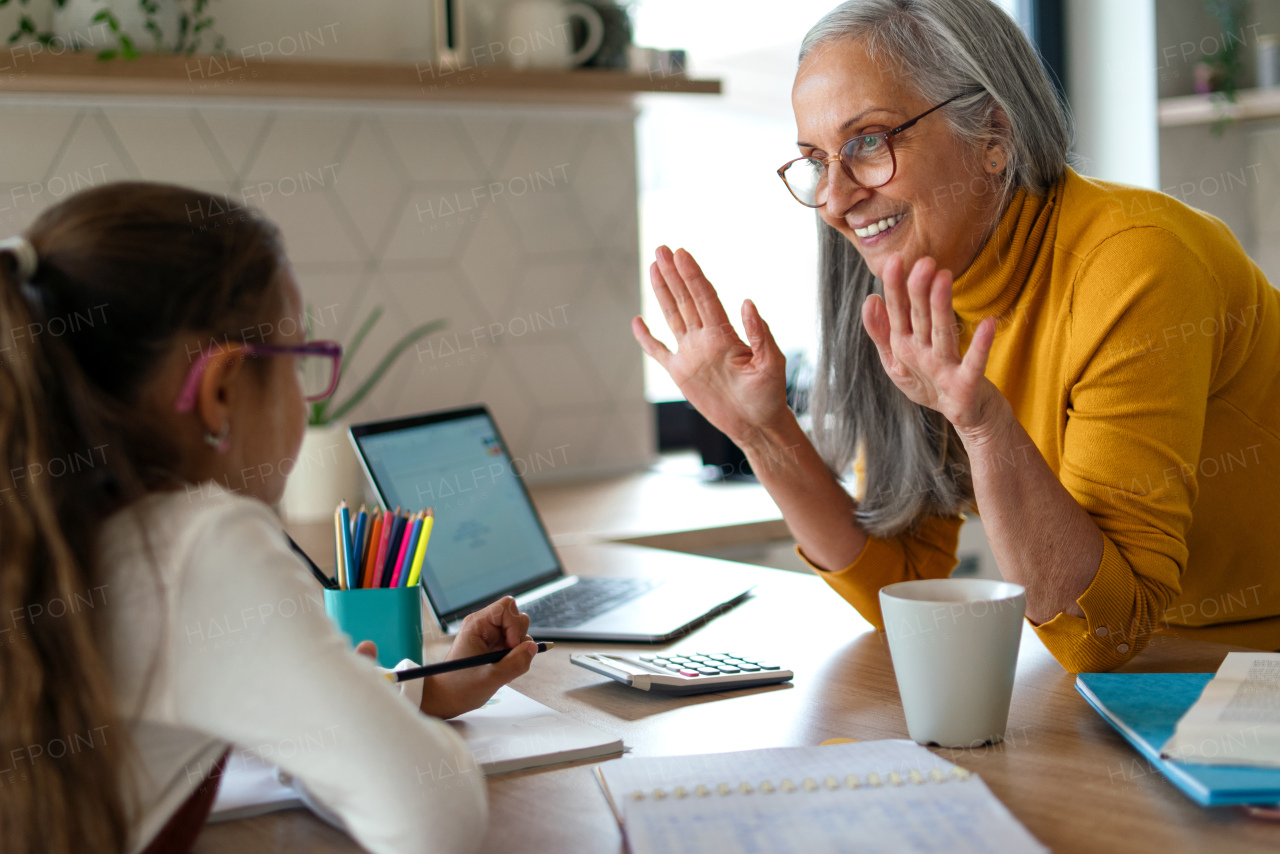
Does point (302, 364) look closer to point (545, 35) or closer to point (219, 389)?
point (219, 389)

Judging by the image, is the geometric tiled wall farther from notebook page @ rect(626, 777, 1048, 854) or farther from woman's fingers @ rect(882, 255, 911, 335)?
notebook page @ rect(626, 777, 1048, 854)

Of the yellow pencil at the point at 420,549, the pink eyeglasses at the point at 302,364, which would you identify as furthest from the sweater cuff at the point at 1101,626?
the pink eyeglasses at the point at 302,364

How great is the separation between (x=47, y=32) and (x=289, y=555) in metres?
1.76

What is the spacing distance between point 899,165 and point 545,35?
46.7 inches

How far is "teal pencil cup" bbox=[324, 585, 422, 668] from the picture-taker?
39.6 inches

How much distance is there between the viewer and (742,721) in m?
0.90

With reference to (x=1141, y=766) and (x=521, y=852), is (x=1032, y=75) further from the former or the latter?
(x=521, y=852)

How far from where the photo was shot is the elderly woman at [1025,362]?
1014mm

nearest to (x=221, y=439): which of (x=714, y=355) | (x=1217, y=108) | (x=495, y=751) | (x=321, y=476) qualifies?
(x=495, y=751)

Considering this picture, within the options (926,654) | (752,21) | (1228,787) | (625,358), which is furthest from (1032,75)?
(752,21)

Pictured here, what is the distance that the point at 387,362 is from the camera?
228cm

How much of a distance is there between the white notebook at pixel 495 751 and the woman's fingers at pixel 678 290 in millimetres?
465

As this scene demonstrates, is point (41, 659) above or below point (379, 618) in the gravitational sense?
above

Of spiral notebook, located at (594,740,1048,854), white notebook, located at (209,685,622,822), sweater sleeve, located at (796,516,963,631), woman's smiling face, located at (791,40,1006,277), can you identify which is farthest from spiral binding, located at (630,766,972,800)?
woman's smiling face, located at (791,40,1006,277)
